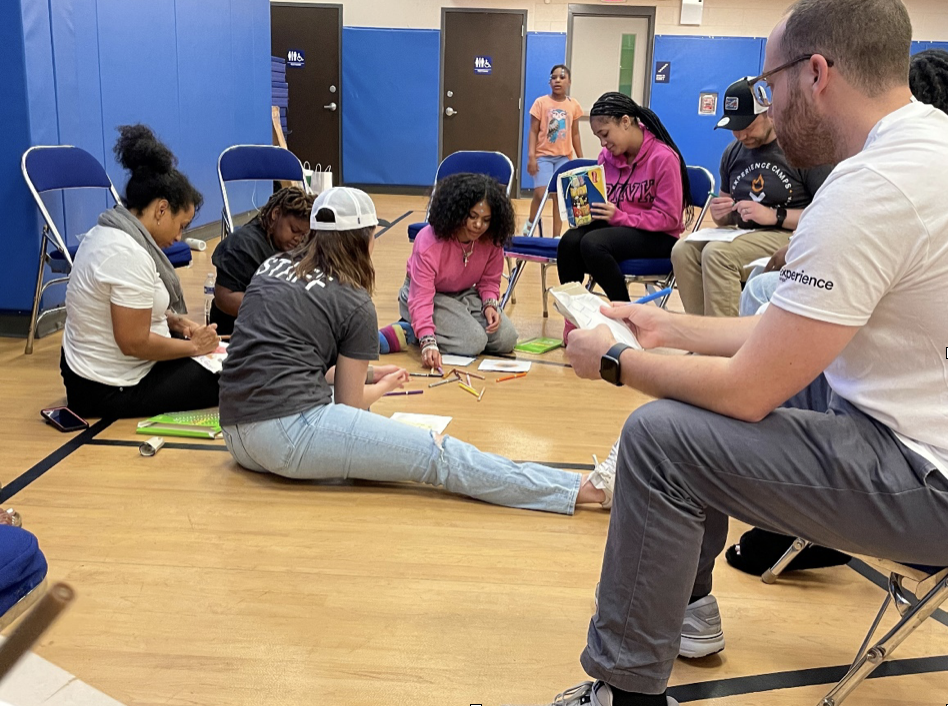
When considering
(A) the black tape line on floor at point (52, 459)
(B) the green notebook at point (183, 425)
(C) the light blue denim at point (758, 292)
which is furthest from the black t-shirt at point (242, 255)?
(C) the light blue denim at point (758, 292)

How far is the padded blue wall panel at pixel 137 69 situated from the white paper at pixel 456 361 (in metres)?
2.20

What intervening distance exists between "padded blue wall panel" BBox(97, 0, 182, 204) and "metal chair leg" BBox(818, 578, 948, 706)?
14.9 feet

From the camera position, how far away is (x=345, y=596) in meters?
2.06

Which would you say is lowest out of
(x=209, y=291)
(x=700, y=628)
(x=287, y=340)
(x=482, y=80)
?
(x=700, y=628)

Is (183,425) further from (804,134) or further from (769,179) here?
(769,179)

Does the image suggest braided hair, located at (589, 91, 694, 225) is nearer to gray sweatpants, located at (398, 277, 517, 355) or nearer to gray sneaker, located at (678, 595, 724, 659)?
gray sweatpants, located at (398, 277, 517, 355)

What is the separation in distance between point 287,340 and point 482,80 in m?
9.99

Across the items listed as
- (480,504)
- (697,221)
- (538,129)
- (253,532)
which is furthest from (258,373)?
(538,129)

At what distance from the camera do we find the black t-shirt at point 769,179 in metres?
3.89

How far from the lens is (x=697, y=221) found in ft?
16.3

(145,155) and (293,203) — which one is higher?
(145,155)

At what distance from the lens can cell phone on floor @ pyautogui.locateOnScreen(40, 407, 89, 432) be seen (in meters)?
3.12

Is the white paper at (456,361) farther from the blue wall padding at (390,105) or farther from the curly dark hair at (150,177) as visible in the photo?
the blue wall padding at (390,105)

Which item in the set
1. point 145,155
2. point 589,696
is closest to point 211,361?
point 145,155
